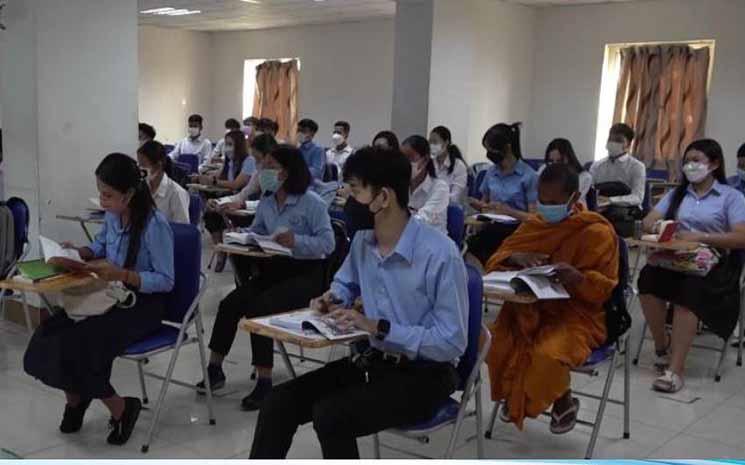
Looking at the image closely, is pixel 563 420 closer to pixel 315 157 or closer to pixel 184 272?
pixel 184 272

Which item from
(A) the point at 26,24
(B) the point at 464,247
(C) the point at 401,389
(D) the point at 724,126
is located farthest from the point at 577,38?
(C) the point at 401,389

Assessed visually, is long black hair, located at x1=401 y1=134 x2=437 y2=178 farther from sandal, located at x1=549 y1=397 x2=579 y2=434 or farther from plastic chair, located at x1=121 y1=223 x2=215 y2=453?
sandal, located at x1=549 y1=397 x2=579 y2=434

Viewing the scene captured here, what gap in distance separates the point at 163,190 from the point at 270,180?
0.77 metres

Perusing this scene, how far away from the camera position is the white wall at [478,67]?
8.62 m

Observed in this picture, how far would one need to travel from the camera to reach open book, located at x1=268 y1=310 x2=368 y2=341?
2.29 metres

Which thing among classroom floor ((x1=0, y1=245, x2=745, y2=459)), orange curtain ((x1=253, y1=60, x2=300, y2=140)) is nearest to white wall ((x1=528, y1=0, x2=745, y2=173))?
orange curtain ((x1=253, y1=60, x2=300, y2=140))

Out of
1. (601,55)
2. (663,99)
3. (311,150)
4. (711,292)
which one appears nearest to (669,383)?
(711,292)

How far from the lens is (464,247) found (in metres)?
5.34

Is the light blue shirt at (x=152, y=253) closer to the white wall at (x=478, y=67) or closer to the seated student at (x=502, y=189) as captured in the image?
the seated student at (x=502, y=189)

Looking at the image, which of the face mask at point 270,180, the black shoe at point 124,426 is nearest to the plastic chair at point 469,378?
the black shoe at point 124,426

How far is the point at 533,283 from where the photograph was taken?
290 cm

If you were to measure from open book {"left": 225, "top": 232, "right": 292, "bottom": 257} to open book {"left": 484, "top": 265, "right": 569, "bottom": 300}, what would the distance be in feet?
3.63

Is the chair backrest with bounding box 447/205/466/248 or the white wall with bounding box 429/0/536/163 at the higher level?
the white wall with bounding box 429/0/536/163

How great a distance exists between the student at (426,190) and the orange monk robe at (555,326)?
171 centimetres
